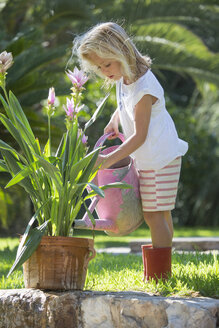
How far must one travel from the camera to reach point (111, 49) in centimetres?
301


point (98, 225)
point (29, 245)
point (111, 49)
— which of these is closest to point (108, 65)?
point (111, 49)

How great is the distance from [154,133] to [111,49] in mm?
480

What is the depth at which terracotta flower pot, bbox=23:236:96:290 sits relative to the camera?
2719mm

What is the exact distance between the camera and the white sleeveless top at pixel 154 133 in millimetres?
3082

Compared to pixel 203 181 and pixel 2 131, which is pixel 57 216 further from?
pixel 203 181

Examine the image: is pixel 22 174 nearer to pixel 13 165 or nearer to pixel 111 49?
pixel 13 165

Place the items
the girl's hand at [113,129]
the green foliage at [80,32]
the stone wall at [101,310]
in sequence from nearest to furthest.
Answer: the stone wall at [101,310] < the girl's hand at [113,129] < the green foliage at [80,32]

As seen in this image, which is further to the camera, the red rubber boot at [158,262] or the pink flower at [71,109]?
the red rubber boot at [158,262]

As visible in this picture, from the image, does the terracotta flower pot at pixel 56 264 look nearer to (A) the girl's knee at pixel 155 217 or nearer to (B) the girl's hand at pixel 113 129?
(A) the girl's knee at pixel 155 217

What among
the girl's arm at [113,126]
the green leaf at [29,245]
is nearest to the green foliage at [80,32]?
the girl's arm at [113,126]

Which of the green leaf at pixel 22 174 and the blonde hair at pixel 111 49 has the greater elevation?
the blonde hair at pixel 111 49

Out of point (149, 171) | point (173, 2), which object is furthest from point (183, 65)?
point (149, 171)

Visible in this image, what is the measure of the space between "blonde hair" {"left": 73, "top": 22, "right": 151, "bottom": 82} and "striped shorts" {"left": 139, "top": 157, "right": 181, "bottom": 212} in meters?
0.50

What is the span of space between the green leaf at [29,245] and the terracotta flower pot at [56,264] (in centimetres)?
4
